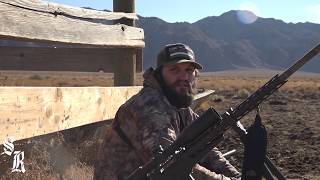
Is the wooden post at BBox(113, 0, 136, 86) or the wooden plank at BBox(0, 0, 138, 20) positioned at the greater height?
the wooden plank at BBox(0, 0, 138, 20)

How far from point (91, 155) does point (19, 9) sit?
3.25m

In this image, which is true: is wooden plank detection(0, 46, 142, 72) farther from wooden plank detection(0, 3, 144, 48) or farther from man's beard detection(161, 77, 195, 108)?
man's beard detection(161, 77, 195, 108)

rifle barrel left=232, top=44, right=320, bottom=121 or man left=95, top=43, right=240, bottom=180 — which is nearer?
rifle barrel left=232, top=44, right=320, bottom=121

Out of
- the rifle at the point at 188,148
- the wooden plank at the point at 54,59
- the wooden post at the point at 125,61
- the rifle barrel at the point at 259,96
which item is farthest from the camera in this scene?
the wooden post at the point at 125,61

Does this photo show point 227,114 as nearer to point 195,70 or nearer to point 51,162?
point 195,70

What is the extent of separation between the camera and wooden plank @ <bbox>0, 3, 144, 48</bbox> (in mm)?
3434

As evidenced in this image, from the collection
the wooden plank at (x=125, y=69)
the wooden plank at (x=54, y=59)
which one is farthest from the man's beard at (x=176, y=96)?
the wooden plank at (x=125, y=69)

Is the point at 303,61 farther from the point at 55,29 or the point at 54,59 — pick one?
the point at 54,59

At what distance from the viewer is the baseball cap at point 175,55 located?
3711 mm

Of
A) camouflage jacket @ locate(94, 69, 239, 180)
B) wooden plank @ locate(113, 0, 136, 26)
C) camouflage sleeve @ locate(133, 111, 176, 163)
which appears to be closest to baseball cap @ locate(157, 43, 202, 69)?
camouflage jacket @ locate(94, 69, 239, 180)

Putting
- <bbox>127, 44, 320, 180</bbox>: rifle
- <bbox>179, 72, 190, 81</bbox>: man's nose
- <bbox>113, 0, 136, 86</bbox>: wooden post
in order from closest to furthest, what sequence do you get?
<bbox>127, 44, 320, 180</bbox>: rifle
<bbox>179, 72, 190, 81</bbox>: man's nose
<bbox>113, 0, 136, 86</bbox>: wooden post

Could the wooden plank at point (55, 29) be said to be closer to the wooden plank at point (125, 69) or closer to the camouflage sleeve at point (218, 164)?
the wooden plank at point (125, 69)

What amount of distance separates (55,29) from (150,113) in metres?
1.03

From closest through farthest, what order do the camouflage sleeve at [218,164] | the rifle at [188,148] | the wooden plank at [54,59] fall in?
the rifle at [188,148]
the camouflage sleeve at [218,164]
the wooden plank at [54,59]
